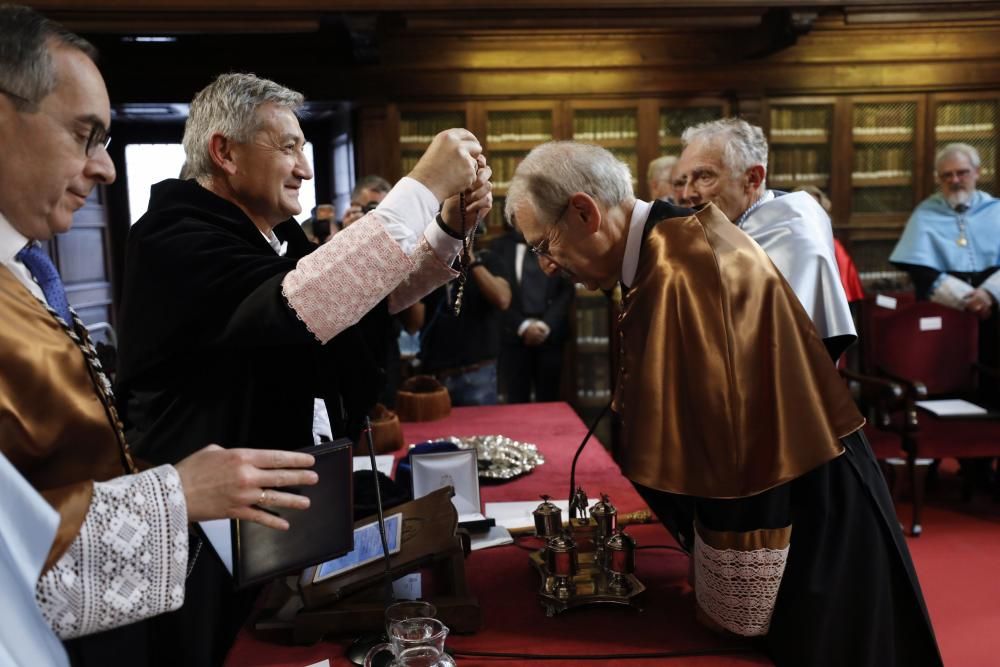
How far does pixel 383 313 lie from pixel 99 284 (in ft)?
17.9

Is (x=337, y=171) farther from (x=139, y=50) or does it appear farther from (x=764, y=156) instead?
(x=764, y=156)

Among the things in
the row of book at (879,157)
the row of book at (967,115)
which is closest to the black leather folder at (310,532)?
the row of book at (879,157)

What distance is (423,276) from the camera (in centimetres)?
190

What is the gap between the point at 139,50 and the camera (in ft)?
18.8

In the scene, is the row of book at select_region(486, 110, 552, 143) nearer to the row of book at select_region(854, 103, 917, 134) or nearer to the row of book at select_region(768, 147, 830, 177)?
the row of book at select_region(768, 147, 830, 177)

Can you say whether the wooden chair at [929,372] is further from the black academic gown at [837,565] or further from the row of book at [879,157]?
the black academic gown at [837,565]

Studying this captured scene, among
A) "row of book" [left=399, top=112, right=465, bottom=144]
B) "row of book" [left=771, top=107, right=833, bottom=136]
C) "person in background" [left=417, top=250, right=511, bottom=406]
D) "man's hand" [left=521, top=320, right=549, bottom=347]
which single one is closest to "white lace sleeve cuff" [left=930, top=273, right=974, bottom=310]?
"row of book" [left=771, top=107, right=833, bottom=136]

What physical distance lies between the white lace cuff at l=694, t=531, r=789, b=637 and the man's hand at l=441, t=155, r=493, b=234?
0.80 m

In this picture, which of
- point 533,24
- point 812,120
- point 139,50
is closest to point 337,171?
point 139,50

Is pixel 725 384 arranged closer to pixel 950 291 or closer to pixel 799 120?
pixel 950 291

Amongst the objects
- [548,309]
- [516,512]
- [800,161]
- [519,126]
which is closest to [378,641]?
[516,512]

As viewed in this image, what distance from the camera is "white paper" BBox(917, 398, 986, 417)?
13.7 ft

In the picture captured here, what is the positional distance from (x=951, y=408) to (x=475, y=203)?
11.3ft

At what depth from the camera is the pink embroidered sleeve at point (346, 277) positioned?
140cm
